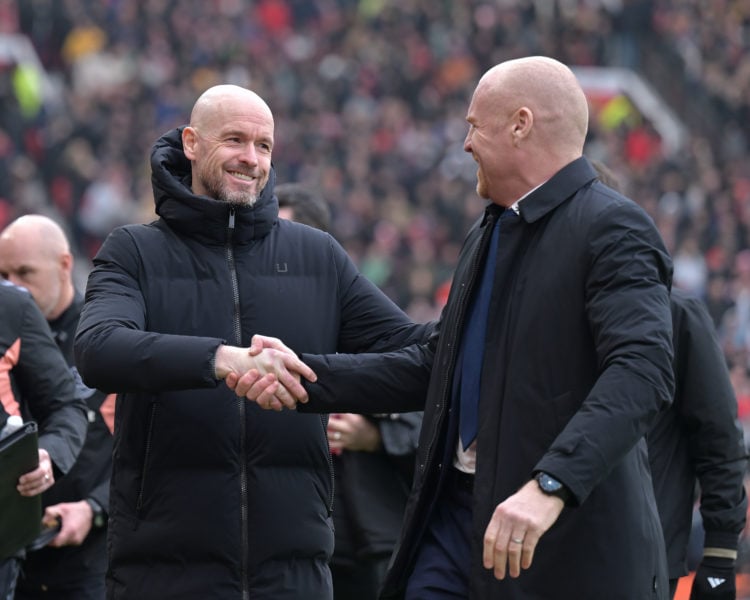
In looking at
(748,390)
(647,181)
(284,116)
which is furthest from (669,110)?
(748,390)

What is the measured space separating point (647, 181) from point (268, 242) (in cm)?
1720

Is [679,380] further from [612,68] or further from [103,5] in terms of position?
[612,68]

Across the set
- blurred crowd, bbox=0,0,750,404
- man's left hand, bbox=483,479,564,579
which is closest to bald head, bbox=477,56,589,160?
man's left hand, bbox=483,479,564,579

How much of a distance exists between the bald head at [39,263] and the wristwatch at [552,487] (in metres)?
3.17

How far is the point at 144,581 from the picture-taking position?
4.67m

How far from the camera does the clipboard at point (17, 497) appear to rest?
16.4 ft

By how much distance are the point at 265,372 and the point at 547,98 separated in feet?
3.71

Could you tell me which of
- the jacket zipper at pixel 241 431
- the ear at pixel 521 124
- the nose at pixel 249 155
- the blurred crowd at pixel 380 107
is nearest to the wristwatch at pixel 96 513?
the jacket zipper at pixel 241 431

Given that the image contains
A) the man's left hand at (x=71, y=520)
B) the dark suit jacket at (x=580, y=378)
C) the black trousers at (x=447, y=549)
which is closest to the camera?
the dark suit jacket at (x=580, y=378)

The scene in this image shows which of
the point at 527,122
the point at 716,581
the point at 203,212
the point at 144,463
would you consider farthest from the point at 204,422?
the point at 716,581

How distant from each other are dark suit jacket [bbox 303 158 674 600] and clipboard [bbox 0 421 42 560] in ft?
4.88

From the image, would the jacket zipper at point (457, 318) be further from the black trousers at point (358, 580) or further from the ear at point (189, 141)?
the black trousers at point (358, 580)

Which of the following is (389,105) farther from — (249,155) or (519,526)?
(519,526)

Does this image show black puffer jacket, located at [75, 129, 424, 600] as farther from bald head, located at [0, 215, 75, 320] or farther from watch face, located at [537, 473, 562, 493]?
bald head, located at [0, 215, 75, 320]
